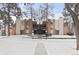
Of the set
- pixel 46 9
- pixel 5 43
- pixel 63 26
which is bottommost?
pixel 5 43

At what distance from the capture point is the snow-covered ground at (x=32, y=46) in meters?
4.91

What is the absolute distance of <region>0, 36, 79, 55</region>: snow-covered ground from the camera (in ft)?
16.1

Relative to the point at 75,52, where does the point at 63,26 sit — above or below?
above

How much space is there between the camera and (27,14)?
4.89 meters

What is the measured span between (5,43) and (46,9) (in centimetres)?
121

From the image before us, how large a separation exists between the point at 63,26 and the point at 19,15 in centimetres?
103

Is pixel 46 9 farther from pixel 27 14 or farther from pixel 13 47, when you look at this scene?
pixel 13 47

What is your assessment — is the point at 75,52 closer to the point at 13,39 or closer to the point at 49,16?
the point at 49,16

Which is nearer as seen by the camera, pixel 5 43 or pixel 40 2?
pixel 40 2

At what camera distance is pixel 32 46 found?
5.00m

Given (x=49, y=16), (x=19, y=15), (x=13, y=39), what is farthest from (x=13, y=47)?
(x=49, y=16)

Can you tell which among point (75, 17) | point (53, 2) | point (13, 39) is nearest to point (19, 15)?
point (13, 39)

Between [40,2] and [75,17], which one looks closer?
[40,2]
